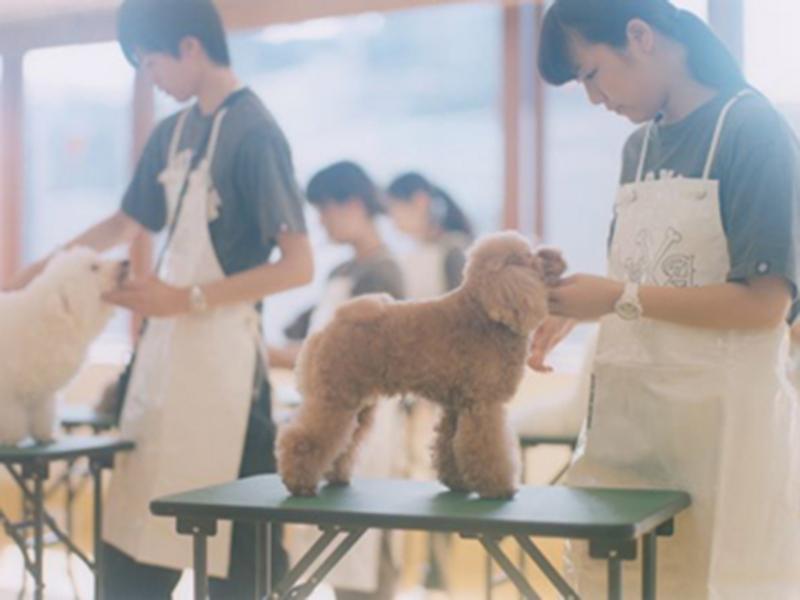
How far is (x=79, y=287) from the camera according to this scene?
106 inches

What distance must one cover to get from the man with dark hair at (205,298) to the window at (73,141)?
3637 millimetres

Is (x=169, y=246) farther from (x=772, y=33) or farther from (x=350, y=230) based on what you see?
(x=772, y=33)

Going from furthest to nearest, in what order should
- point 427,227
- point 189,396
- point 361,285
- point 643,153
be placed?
point 427,227 → point 361,285 → point 189,396 → point 643,153

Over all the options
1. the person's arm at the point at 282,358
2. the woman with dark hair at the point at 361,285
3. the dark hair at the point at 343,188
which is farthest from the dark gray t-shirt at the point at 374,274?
the person's arm at the point at 282,358

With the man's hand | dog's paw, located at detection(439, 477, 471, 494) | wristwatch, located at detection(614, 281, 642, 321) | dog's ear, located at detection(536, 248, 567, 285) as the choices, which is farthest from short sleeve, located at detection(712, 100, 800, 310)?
the man's hand

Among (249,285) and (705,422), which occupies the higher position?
(249,285)

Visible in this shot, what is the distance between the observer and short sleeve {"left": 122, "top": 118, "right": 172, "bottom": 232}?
2598 millimetres

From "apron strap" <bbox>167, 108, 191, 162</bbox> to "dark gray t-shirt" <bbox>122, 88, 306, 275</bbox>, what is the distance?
0.06 m

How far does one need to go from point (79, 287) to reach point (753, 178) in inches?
63.6

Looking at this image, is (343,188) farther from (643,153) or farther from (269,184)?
(643,153)

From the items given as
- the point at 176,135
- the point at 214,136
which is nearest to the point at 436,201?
the point at 176,135

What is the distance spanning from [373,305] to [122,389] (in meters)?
1.20

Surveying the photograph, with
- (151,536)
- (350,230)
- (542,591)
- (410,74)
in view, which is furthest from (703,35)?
(410,74)

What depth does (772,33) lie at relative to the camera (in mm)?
4293
